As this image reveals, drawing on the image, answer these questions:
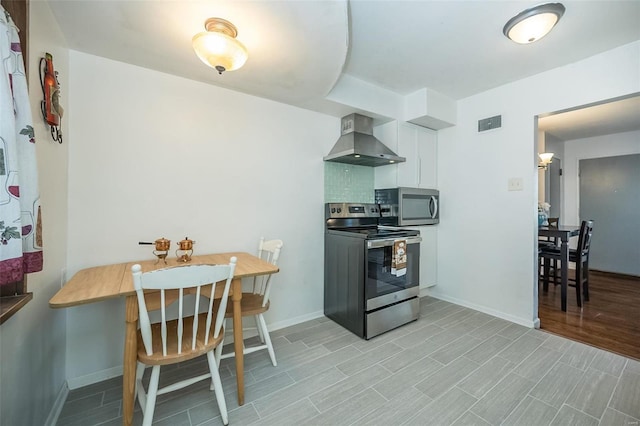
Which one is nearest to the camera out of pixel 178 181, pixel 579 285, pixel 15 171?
pixel 15 171

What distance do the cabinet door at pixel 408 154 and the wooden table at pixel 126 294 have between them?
2.00 m

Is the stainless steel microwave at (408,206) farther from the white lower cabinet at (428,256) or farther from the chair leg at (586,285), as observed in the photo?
the chair leg at (586,285)

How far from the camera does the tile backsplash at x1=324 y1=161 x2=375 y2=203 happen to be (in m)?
2.89

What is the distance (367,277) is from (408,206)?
44.9 inches

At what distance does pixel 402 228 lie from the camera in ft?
10.1

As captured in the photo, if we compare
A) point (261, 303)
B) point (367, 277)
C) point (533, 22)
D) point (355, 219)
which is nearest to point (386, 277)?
point (367, 277)

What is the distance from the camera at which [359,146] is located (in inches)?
104

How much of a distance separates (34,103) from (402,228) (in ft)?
10.0

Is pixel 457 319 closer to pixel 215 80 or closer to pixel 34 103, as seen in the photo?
pixel 215 80

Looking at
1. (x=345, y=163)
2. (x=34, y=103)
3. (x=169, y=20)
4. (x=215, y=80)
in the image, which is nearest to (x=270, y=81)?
(x=215, y=80)

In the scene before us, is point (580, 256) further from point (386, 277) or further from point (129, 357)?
point (129, 357)

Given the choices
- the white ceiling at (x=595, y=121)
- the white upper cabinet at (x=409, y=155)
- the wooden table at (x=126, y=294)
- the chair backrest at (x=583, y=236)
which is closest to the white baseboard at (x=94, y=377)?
the wooden table at (x=126, y=294)

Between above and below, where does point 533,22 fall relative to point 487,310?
above

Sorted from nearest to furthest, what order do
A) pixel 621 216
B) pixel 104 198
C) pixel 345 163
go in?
pixel 104 198 < pixel 345 163 < pixel 621 216
